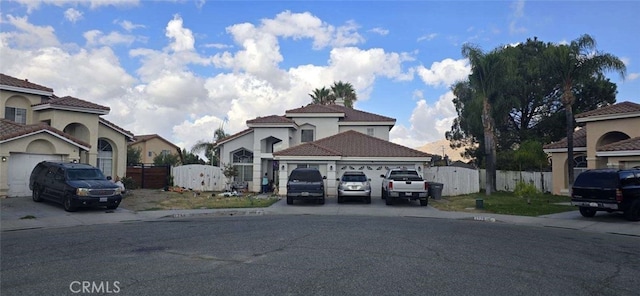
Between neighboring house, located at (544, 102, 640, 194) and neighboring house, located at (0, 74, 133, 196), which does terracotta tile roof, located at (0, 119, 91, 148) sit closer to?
neighboring house, located at (0, 74, 133, 196)

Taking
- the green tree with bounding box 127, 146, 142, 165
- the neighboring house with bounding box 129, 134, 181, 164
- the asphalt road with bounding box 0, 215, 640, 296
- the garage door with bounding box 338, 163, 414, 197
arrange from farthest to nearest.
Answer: the neighboring house with bounding box 129, 134, 181, 164
the green tree with bounding box 127, 146, 142, 165
the garage door with bounding box 338, 163, 414, 197
the asphalt road with bounding box 0, 215, 640, 296

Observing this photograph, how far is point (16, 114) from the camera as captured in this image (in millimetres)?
27188

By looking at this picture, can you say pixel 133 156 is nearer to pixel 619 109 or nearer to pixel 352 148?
pixel 352 148

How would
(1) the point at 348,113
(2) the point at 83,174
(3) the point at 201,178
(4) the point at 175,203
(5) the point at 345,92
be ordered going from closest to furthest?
(2) the point at 83,174 → (4) the point at 175,203 → (3) the point at 201,178 → (1) the point at 348,113 → (5) the point at 345,92

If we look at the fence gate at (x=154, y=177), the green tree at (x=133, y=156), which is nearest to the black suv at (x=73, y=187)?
the fence gate at (x=154, y=177)

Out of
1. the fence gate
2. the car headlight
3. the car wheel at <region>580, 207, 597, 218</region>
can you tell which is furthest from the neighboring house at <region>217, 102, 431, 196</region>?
the car headlight

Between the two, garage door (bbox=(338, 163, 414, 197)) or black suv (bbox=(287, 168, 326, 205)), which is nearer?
black suv (bbox=(287, 168, 326, 205))

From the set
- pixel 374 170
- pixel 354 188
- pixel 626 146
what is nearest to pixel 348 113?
pixel 374 170

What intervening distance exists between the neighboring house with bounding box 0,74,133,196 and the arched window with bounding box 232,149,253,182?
7.62 meters

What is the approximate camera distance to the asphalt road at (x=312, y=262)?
6914 mm

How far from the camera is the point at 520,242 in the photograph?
11812 millimetres

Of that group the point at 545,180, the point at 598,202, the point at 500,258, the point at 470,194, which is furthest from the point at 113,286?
the point at 545,180

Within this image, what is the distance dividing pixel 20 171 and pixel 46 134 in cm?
220

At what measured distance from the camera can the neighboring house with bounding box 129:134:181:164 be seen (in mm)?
61312
